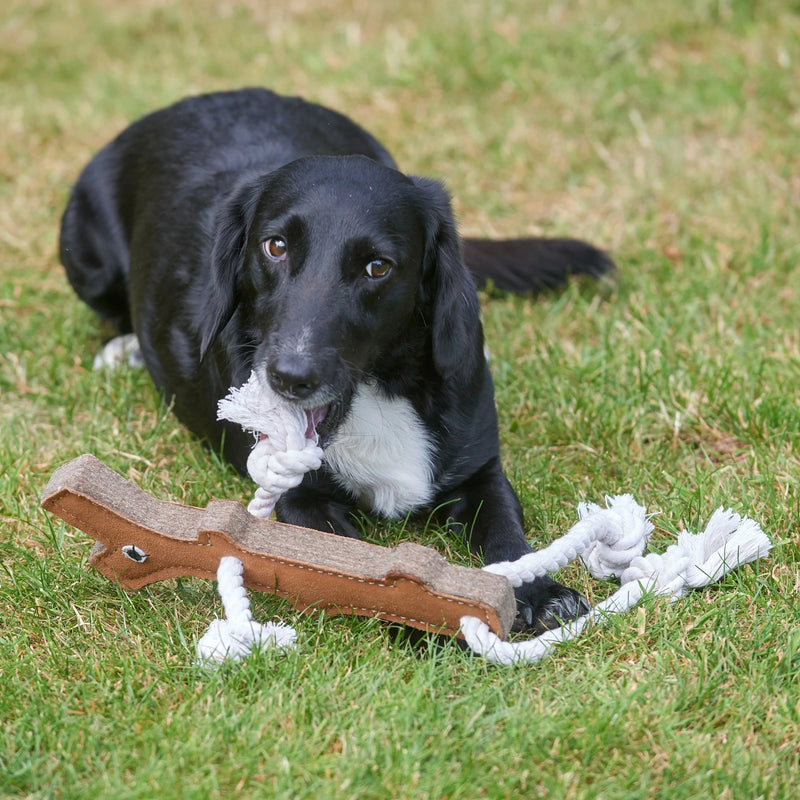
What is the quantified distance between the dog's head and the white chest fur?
92 millimetres

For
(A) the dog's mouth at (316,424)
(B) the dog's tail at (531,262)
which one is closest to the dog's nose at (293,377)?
(A) the dog's mouth at (316,424)

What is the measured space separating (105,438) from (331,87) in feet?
11.1

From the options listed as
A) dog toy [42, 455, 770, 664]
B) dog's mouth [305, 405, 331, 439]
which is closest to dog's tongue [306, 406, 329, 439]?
dog's mouth [305, 405, 331, 439]

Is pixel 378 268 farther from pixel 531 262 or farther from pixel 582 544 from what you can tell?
pixel 531 262

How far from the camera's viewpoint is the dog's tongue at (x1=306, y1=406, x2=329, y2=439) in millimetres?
2557

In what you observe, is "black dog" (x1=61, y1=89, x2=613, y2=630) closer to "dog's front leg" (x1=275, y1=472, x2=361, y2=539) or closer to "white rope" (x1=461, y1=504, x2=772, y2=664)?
"dog's front leg" (x1=275, y1=472, x2=361, y2=539)

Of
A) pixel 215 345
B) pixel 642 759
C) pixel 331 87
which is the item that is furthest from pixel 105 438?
pixel 331 87

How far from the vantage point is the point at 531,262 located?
4211 millimetres

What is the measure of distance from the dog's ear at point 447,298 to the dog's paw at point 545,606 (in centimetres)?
61

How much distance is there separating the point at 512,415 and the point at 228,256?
1.16 meters

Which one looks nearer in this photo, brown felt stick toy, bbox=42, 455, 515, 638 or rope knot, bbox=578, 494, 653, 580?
brown felt stick toy, bbox=42, 455, 515, 638

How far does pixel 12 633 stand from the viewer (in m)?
2.55

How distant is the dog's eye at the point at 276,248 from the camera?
2.64m

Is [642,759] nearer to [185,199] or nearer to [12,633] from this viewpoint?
[12,633]
